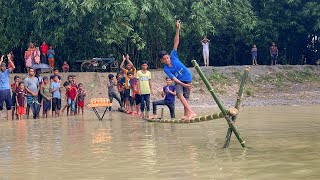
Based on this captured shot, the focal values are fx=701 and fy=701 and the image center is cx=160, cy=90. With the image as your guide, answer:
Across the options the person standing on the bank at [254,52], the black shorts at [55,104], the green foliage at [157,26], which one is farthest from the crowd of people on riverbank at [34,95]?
the person standing on the bank at [254,52]

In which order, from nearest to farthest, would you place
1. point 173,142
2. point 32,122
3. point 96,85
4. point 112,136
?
point 173,142, point 112,136, point 32,122, point 96,85

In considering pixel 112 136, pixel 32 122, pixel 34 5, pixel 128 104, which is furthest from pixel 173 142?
pixel 34 5

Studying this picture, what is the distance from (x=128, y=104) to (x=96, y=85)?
5.86 metres

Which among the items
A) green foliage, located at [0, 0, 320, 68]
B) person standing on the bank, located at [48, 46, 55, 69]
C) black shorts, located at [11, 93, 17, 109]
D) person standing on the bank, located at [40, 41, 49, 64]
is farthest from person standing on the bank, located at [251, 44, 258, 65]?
black shorts, located at [11, 93, 17, 109]

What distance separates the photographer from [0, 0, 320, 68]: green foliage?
90.8 ft

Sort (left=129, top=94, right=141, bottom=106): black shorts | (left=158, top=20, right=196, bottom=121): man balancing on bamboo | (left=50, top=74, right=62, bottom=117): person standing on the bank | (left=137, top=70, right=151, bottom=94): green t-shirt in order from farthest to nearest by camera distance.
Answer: (left=50, top=74, right=62, bottom=117): person standing on the bank, (left=129, top=94, right=141, bottom=106): black shorts, (left=137, top=70, right=151, bottom=94): green t-shirt, (left=158, top=20, right=196, bottom=121): man balancing on bamboo

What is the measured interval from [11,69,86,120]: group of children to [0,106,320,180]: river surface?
13.1 feet

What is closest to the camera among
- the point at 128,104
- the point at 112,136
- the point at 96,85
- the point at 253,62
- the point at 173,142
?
the point at 173,142

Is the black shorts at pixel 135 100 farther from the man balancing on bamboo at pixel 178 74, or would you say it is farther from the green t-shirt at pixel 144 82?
the man balancing on bamboo at pixel 178 74

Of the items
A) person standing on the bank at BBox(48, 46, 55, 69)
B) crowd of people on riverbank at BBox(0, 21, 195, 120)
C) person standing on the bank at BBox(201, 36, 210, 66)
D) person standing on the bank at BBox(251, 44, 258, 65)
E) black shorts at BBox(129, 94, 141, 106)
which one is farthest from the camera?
person standing on the bank at BBox(251, 44, 258, 65)

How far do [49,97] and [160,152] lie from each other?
1059 centimetres

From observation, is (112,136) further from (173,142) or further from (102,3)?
(102,3)

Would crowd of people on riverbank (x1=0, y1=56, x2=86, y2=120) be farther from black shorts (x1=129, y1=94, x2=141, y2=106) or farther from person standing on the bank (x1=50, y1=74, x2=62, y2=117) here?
black shorts (x1=129, y1=94, x2=141, y2=106)

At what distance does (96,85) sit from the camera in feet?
87.2
